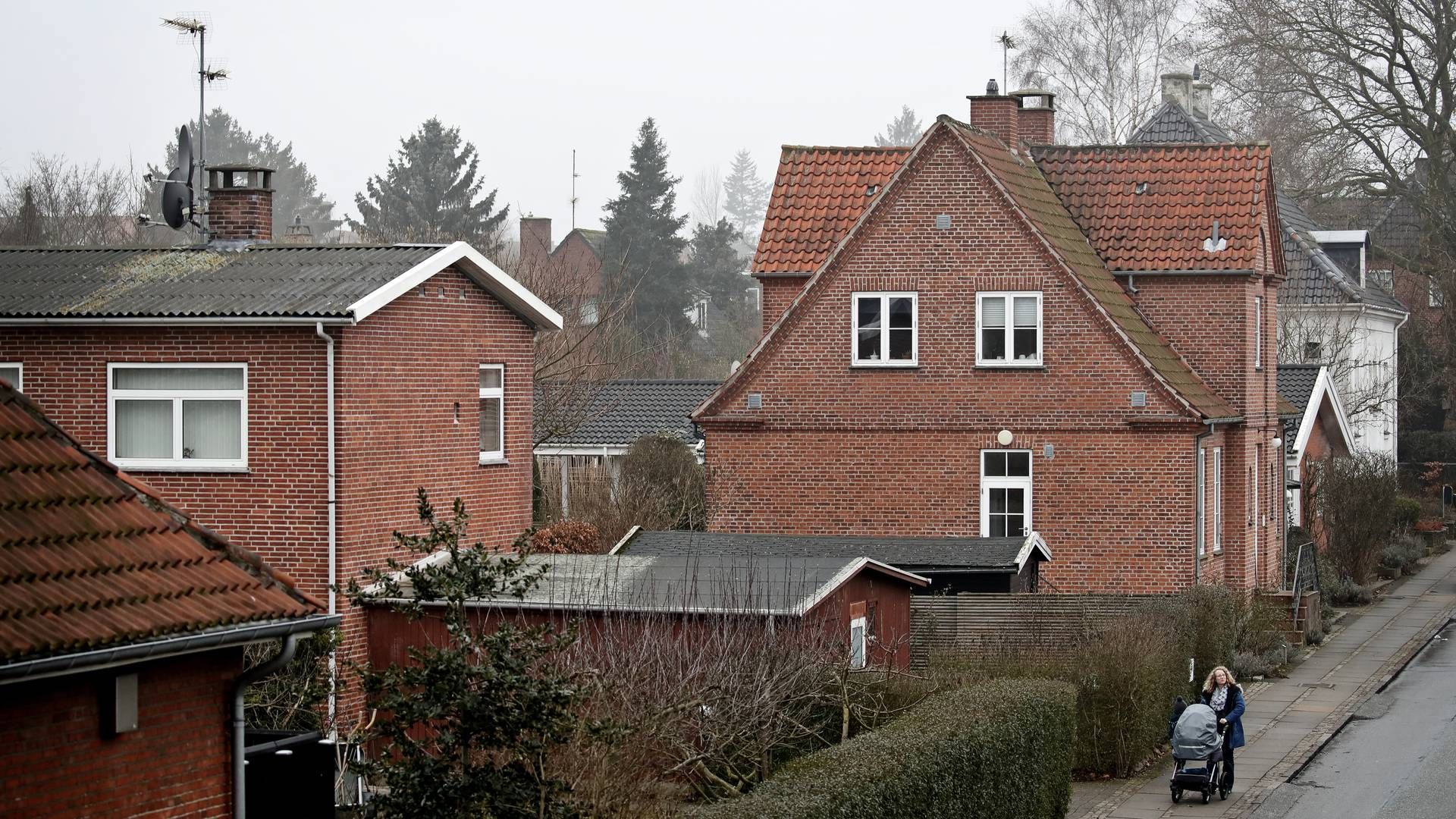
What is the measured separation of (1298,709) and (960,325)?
826cm

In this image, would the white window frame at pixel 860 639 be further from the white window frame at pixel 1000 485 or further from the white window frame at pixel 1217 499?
the white window frame at pixel 1217 499

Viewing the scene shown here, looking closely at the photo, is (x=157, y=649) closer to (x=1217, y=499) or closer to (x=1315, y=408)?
(x=1217, y=499)

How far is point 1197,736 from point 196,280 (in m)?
12.8

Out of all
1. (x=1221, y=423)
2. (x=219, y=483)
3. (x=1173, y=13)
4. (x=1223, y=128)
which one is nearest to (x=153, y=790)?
(x=219, y=483)

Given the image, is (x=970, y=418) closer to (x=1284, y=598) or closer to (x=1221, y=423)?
(x=1221, y=423)

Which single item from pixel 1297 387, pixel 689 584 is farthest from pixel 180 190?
pixel 1297 387

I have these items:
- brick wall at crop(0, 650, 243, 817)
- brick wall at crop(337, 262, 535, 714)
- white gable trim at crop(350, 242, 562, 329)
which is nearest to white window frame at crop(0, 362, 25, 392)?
brick wall at crop(337, 262, 535, 714)

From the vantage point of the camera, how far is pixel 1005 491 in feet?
96.0

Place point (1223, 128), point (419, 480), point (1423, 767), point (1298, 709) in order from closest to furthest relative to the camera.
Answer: point (1423, 767), point (419, 480), point (1298, 709), point (1223, 128)

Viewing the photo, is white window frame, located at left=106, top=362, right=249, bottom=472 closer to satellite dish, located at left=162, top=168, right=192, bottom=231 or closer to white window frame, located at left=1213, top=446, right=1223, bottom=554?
satellite dish, located at left=162, top=168, right=192, bottom=231

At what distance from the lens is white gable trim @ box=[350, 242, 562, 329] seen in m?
21.2

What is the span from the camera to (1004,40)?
3500 centimetres

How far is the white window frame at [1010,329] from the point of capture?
29094 millimetres

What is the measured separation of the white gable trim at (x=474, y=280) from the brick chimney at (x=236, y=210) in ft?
9.84
